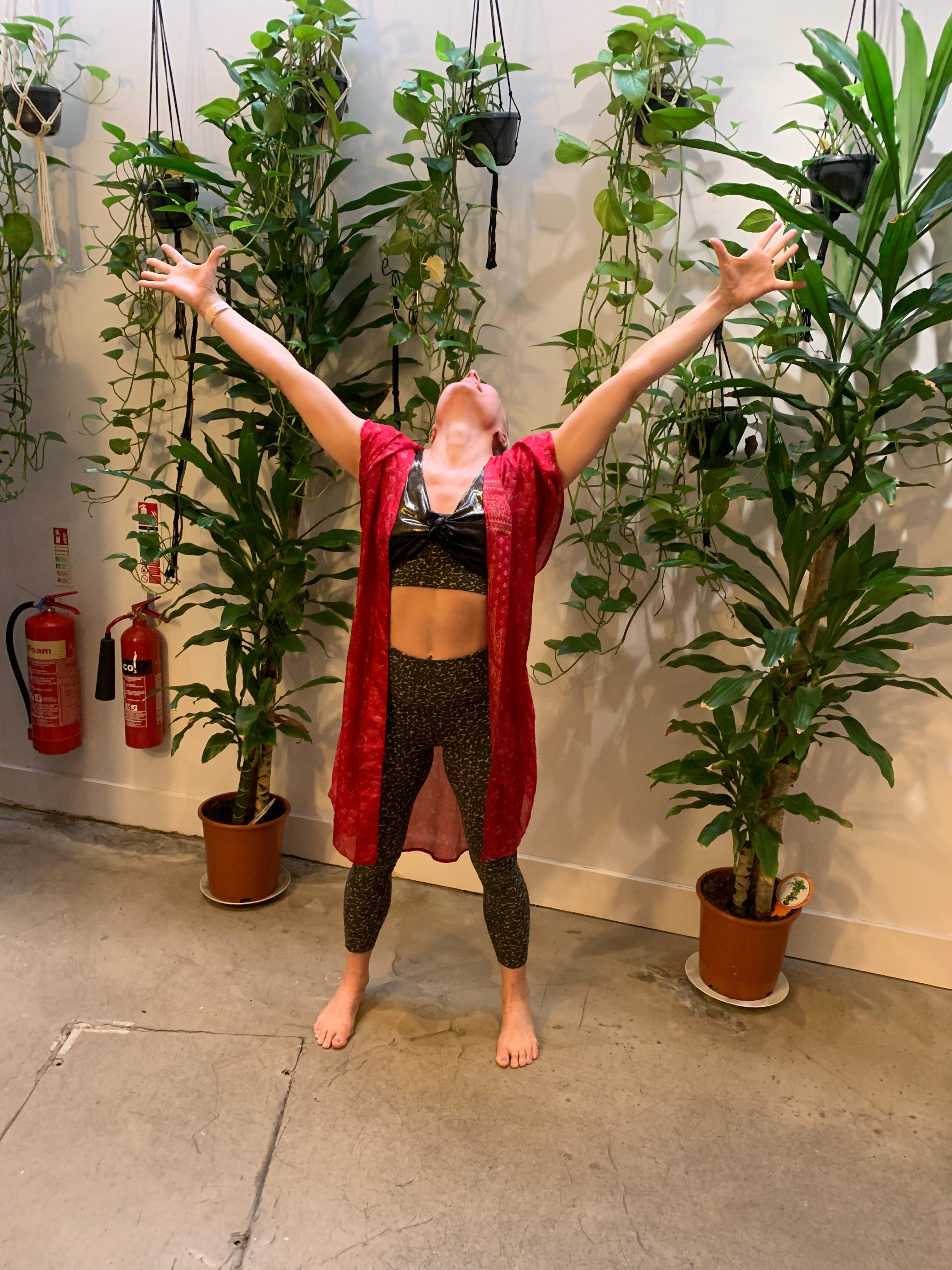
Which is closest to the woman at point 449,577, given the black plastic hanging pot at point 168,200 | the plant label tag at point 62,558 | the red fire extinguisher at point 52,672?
the black plastic hanging pot at point 168,200

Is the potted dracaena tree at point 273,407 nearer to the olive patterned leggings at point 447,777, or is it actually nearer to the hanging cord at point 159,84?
the hanging cord at point 159,84

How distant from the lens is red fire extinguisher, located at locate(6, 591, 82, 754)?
9.26ft

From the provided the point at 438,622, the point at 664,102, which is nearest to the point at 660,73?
the point at 664,102

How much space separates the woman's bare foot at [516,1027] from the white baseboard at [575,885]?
50 cm

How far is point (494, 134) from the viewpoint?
207 cm

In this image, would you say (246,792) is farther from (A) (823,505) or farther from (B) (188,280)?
(A) (823,505)

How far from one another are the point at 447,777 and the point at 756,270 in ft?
3.78

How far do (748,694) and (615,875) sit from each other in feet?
2.11

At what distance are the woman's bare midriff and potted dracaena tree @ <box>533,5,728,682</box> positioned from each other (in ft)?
1.60

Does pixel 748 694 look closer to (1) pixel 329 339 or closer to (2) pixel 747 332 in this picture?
(2) pixel 747 332

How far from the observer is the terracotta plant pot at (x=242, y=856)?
2504 mm

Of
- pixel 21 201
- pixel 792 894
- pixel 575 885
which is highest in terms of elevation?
pixel 21 201

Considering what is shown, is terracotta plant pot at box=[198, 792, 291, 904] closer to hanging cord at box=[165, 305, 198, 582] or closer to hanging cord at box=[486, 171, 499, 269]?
hanging cord at box=[165, 305, 198, 582]

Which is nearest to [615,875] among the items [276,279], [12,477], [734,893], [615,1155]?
[734,893]
